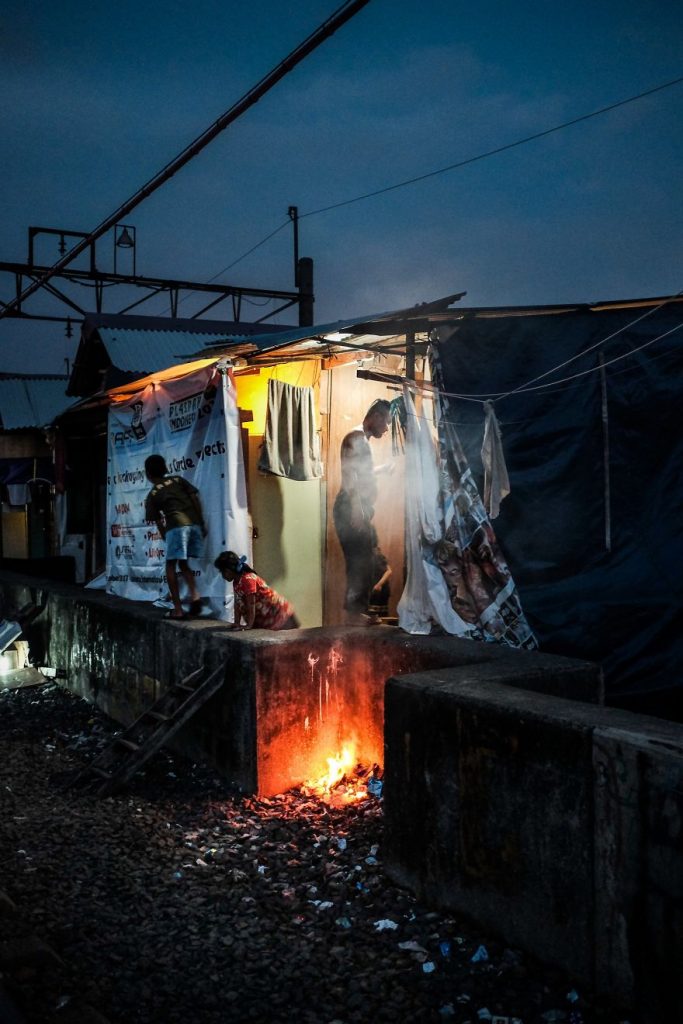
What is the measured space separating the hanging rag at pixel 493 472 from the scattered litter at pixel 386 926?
135 inches

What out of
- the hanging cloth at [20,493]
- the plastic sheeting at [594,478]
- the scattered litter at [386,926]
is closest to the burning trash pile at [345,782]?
the scattered litter at [386,926]

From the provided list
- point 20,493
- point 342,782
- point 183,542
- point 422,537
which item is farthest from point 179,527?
point 20,493

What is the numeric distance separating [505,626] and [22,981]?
431 cm

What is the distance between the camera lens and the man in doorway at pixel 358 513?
8281 mm

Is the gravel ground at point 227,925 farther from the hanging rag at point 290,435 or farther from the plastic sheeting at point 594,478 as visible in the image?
the hanging rag at point 290,435

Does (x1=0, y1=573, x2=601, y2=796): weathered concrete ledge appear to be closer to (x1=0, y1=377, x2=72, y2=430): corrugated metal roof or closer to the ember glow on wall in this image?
the ember glow on wall

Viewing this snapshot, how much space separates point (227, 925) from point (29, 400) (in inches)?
791

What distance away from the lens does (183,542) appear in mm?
8297

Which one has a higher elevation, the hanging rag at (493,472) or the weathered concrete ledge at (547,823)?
the hanging rag at (493,472)

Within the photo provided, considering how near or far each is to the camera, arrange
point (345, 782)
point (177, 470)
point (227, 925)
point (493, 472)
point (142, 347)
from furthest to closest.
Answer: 1. point (142, 347)
2. point (177, 470)
3. point (493, 472)
4. point (345, 782)
5. point (227, 925)

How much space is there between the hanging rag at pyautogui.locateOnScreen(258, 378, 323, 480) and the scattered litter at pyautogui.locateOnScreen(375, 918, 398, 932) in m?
4.98

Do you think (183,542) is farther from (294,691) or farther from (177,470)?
(294,691)

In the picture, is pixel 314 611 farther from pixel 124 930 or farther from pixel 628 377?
pixel 124 930

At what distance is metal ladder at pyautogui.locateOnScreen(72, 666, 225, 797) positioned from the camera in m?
6.52
